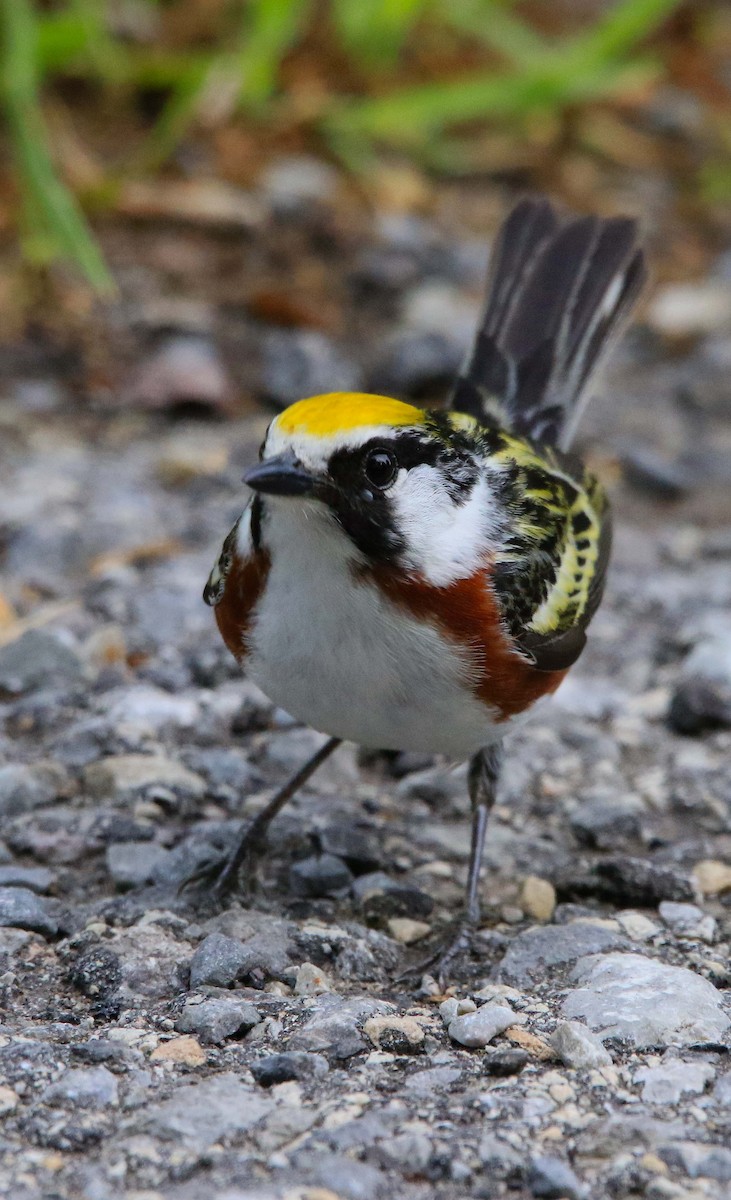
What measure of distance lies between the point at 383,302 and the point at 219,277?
31.9 inches

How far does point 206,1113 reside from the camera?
3.00 meters

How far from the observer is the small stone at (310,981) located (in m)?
3.63

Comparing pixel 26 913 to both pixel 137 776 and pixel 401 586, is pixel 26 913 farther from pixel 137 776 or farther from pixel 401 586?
pixel 401 586

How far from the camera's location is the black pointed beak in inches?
131

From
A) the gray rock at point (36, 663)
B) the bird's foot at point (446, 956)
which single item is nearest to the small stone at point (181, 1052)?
the bird's foot at point (446, 956)

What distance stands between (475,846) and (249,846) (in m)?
0.63

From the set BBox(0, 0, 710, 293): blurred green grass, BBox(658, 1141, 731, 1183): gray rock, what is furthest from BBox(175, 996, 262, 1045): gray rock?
BBox(0, 0, 710, 293): blurred green grass

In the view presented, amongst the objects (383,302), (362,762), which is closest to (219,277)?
(383,302)

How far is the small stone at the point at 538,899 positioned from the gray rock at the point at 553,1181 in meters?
1.36

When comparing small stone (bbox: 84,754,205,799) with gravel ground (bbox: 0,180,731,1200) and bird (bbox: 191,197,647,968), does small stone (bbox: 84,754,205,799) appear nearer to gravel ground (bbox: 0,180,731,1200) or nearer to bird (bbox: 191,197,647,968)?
gravel ground (bbox: 0,180,731,1200)

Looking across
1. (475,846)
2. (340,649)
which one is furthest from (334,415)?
(475,846)

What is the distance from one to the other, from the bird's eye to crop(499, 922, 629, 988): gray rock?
3.99 feet

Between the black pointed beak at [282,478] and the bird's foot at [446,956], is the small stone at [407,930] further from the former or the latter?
the black pointed beak at [282,478]

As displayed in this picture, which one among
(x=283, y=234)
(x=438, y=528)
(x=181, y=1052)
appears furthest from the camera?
(x=283, y=234)
